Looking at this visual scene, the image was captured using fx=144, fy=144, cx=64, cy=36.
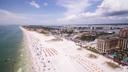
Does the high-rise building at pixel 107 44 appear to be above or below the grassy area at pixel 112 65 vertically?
above

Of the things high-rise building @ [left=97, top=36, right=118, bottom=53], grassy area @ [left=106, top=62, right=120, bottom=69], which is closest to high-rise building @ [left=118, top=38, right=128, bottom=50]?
high-rise building @ [left=97, top=36, right=118, bottom=53]

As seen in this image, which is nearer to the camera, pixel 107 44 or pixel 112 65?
pixel 112 65

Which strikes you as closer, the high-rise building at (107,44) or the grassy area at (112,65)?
the grassy area at (112,65)

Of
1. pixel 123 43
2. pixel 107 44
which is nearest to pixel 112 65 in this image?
pixel 107 44

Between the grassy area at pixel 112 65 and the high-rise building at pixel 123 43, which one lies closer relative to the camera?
the grassy area at pixel 112 65

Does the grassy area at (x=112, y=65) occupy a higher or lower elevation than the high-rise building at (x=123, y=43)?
lower

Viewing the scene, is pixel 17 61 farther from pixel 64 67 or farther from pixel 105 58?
pixel 105 58

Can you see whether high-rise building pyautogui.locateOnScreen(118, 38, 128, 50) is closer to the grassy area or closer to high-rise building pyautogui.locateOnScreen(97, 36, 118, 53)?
high-rise building pyautogui.locateOnScreen(97, 36, 118, 53)

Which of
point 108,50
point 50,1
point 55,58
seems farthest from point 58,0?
point 108,50

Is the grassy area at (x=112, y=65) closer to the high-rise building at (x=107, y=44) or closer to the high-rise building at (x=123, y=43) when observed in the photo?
the high-rise building at (x=107, y=44)

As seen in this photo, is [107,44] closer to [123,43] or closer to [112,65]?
[123,43]

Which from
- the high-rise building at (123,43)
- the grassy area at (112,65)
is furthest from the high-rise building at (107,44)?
the grassy area at (112,65)
